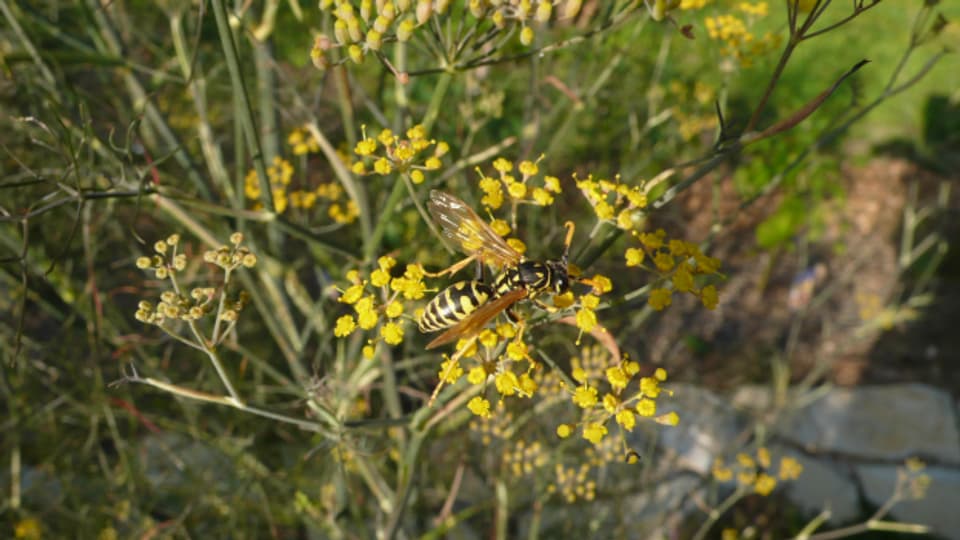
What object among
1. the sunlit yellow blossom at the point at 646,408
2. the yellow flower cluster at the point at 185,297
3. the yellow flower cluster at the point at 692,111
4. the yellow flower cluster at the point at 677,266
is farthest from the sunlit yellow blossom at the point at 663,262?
the yellow flower cluster at the point at 692,111

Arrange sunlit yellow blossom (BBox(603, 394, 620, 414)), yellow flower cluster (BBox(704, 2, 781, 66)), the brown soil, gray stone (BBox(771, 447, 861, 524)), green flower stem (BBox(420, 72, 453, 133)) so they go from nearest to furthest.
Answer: sunlit yellow blossom (BBox(603, 394, 620, 414)) → green flower stem (BBox(420, 72, 453, 133)) → yellow flower cluster (BBox(704, 2, 781, 66)) → gray stone (BBox(771, 447, 861, 524)) → the brown soil

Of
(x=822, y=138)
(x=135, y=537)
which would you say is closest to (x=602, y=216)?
(x=822, y=138)

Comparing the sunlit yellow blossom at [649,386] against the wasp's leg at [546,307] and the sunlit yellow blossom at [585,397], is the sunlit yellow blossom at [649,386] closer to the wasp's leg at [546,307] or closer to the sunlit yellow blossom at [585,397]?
the sunlit yellow blossom at [585,397]

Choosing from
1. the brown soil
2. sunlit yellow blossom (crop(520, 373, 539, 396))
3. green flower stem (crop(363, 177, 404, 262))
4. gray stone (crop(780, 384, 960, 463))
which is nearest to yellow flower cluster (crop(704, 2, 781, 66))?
green flower stem (crop(363, 177, 404, 262))

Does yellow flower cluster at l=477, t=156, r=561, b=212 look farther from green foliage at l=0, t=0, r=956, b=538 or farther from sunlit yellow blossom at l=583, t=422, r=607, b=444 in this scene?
sunlit yellow blossom at l=583, t=422, r=607, b=444

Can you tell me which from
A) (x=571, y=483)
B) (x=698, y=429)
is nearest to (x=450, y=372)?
(x=571, y=483)

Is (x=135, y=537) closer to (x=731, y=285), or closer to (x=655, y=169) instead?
(x=655, y=169)
